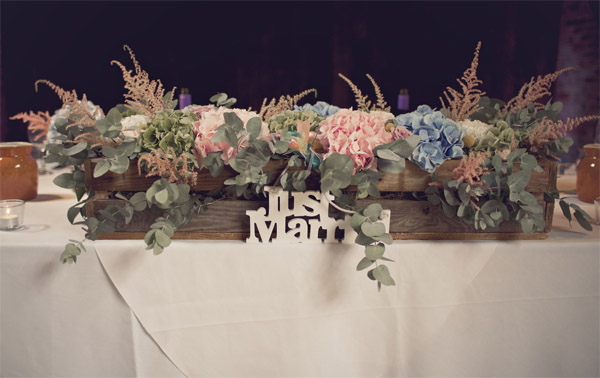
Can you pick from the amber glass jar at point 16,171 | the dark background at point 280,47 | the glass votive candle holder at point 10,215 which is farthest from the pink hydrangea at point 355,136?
the dark background at point 280,47

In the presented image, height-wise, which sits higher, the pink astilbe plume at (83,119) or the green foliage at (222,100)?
the green foliage at (222,100)

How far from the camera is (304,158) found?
2.78 ft

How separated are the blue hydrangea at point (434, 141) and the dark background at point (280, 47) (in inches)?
145

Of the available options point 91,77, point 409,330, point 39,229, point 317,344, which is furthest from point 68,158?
point 91,77

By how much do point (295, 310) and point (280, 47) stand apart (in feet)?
Result: 12.9

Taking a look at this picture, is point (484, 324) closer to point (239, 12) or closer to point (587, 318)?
point (587, 318)

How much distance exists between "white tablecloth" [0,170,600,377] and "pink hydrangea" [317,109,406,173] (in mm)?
194

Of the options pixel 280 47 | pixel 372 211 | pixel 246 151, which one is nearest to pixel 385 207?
pixel 372 211

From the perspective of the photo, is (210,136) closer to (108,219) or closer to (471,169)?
(108,219)

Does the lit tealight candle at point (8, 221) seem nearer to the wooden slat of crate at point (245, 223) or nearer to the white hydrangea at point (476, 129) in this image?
the wooden slat of crate at point (245, 223)

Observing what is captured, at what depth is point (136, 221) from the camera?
2.95ft

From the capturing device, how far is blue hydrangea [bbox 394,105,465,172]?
84 cm

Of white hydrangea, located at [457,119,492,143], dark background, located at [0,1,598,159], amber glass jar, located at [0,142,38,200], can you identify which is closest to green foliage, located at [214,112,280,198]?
white hydrangea, located at [457,119,492,143]

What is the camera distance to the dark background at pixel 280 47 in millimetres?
4039
